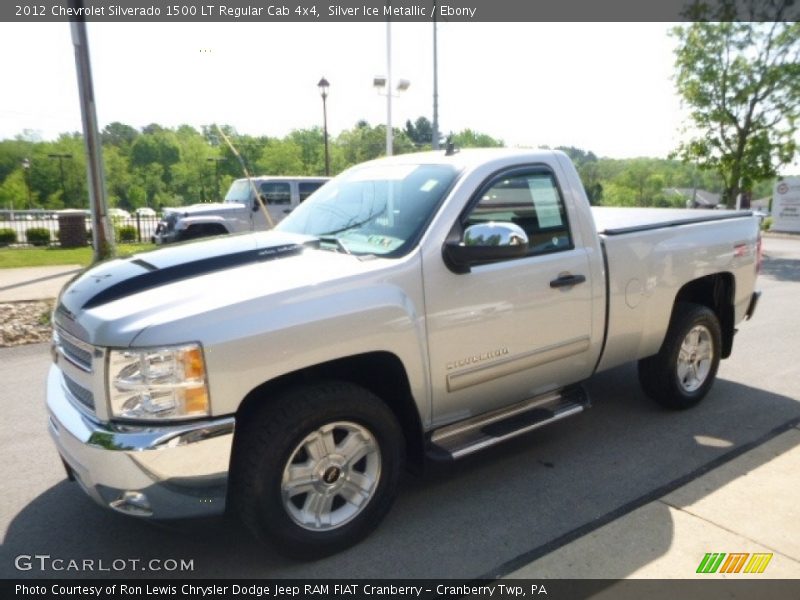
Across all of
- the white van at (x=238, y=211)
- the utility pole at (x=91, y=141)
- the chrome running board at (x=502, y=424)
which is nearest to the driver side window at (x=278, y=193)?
the white van at (x=238, y=211)

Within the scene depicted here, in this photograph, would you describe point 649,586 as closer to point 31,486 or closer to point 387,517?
point 387,517

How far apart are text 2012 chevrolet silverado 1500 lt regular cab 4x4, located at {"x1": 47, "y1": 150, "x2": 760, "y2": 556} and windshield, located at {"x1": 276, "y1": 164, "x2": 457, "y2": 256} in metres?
0.01

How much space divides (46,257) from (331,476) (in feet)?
49.3

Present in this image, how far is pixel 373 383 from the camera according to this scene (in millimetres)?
3174

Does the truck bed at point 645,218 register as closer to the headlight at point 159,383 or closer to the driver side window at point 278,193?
the headlight at point 159,383

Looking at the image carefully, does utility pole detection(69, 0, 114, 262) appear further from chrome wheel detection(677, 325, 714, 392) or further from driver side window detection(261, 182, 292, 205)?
chrome wheel detection(677, 325, 714, 392)

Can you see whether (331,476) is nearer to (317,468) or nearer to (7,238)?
(317,468)

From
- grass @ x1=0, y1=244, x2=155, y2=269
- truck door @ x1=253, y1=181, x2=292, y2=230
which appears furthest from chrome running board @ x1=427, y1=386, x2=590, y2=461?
truck door @ x1=253, y1=181, x2=292, y2=230

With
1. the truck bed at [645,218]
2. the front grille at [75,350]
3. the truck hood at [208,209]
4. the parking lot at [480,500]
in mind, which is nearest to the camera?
the front grille at [75,350]

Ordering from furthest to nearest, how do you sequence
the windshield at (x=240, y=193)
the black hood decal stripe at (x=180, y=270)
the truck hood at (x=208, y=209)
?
the windshield at (x=240, y=193), the truck hood at (x=208, y=209), the black hood decal stripe at (x=180, y=270)

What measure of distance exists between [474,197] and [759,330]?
568cm

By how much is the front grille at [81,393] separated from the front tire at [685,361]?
378cm

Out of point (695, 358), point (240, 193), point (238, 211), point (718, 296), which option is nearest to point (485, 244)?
point (695, 358)

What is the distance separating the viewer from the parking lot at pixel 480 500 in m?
2.87
